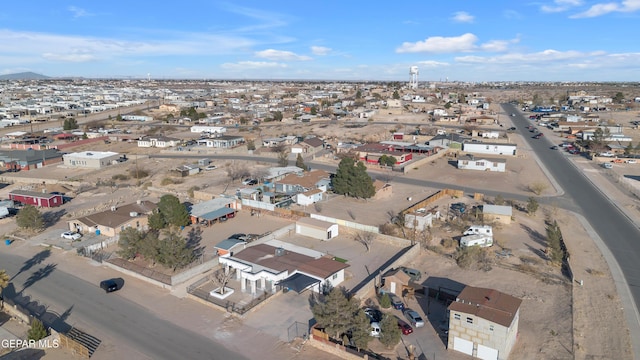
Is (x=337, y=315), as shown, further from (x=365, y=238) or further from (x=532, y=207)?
(x=532, y=207)

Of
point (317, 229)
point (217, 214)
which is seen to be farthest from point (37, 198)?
point (317, 229)

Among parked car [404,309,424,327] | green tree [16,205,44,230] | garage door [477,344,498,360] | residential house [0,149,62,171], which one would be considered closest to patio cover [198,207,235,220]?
green tree [16,205,44,230]

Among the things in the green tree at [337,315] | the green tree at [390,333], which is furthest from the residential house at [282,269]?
the green tree at [390,333]

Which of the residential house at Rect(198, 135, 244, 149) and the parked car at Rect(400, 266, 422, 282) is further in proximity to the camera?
the residential house at Rect(198, 135, 244, 149)

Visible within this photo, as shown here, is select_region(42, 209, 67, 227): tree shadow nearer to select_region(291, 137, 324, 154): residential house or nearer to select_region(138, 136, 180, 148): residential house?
select_region(138, 136, 180, 148): residential house

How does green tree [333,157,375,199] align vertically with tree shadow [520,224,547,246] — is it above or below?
above

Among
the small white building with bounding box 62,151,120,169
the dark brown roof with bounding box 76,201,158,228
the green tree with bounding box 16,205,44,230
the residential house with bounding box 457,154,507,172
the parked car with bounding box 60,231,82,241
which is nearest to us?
the parked car with bounding box 60,231,82,241
